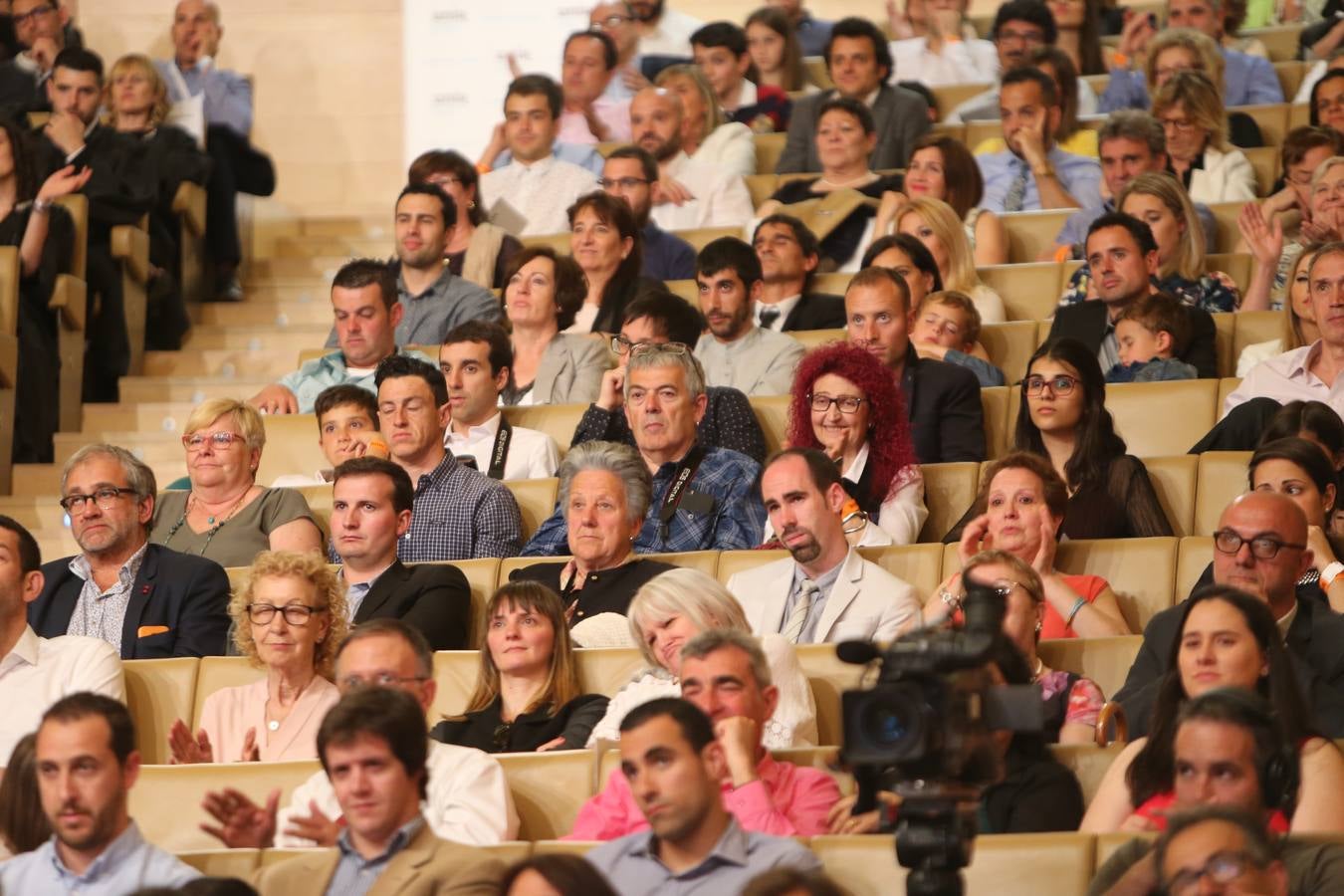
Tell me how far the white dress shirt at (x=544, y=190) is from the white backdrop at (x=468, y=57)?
5.28ft

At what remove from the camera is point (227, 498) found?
470cm

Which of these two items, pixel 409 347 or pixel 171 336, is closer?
pixel 409 347

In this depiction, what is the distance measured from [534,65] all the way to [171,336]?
2238 mm

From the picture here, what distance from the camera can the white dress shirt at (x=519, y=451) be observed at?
16.2 ft

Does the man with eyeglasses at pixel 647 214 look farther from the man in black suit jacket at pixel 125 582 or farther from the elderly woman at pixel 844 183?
the man in black suit jacket at pixel 125 582

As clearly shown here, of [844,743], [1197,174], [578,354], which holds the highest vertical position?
[1197,174]

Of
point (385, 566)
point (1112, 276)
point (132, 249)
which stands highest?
point (132, 249)

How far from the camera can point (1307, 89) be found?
6938 mm

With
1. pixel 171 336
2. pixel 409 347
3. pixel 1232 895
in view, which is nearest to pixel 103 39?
pixel 171 336

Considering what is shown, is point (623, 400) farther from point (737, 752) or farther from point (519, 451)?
point (737, 752)

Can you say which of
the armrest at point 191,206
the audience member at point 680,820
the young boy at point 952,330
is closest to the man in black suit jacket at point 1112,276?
the young boy at point 952,330

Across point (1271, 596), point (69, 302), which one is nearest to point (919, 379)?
point (1271, 596)

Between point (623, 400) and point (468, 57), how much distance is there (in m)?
3.92

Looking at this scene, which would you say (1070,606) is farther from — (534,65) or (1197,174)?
(534,65)
